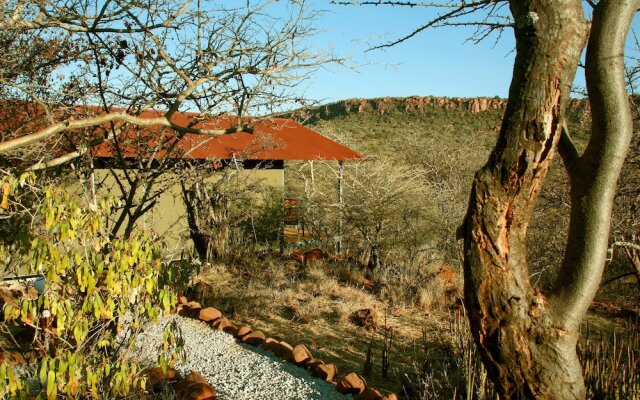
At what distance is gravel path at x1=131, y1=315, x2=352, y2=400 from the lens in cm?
516

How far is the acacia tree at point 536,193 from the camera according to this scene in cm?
279

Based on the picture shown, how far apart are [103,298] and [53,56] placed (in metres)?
3.82

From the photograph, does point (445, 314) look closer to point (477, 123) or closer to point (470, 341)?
point (470, 341)

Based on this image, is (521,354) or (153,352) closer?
(521,354)

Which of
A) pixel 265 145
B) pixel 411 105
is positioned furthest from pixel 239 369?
pixel 411 105

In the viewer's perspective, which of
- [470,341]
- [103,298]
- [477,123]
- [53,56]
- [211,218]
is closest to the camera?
[103,298]

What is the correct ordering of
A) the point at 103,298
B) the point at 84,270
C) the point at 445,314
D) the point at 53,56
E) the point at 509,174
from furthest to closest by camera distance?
the point at 445,314 → the point at 53,56 → the point at 103,298 → the point at 84,270 → the point at 509,174

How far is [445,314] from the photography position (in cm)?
934

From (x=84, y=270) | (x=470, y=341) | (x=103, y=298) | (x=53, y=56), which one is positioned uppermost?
(x=53, y=56)

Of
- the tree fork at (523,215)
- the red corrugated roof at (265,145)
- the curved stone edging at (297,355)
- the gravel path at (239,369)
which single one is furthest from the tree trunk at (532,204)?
the red corrugated roof at (265,145)

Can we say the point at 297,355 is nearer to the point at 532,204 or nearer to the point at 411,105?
the point at 532,204

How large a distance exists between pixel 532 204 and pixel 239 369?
371cm

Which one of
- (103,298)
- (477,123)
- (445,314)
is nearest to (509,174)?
(103,298)

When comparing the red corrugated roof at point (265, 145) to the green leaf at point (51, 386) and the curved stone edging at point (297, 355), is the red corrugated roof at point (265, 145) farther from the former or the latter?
the green leaf at point (51, 386)
